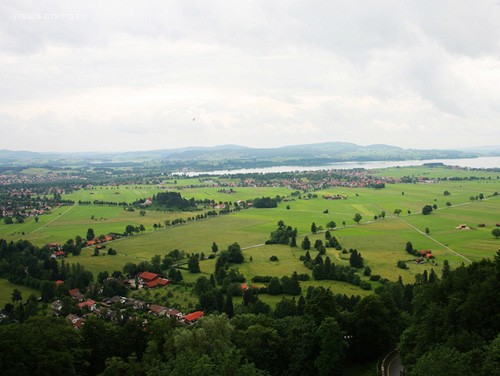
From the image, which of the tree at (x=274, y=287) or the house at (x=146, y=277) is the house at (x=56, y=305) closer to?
the house at (x=146, y=277)

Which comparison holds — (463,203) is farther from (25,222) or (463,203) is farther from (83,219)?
(25,222)

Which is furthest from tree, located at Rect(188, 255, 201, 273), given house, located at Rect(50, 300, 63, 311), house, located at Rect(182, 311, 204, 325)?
house, located at Rect(50, 300, 63, 311)

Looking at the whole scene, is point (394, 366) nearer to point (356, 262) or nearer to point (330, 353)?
point (330, 353)

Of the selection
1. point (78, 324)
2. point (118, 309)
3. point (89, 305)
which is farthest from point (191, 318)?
point (89, 305)

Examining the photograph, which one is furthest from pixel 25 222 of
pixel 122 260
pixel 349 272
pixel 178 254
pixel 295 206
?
pixel 349 272

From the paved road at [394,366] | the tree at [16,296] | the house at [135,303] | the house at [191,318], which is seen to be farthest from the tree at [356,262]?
the tree at [16,296]

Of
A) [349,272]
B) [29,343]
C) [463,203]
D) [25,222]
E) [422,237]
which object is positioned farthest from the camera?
[463,203]
